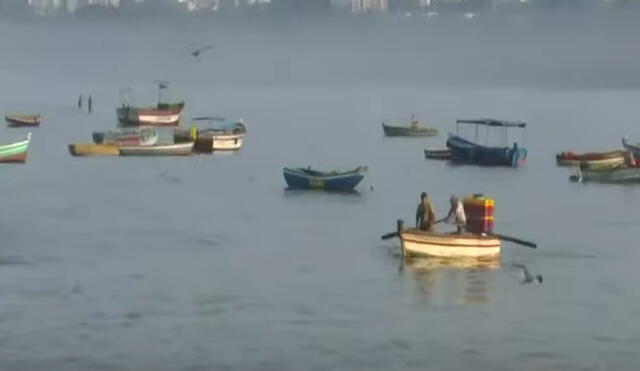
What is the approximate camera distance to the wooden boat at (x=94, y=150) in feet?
401

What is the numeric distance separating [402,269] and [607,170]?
131 feet

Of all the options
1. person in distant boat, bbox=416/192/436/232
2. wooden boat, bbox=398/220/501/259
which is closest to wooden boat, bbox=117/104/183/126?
wooden boat, bbox=398/220/501/259

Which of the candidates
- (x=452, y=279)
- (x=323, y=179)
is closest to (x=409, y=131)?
(x=323, y=179)

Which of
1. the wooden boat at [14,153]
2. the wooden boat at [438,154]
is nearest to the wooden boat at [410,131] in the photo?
the wooden boat at [438,154]

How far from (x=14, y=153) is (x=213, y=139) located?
A: 15950 millimetres

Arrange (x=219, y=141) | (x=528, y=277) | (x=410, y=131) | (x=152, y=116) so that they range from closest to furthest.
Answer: (x=528, y=277) → (x=219, y=141) → (x=152, y=116) → (x=410, y=131)

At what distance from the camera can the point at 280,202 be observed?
9312 cm

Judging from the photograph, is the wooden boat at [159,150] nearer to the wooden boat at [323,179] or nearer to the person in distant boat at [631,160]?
the wooden boat at [323,179]

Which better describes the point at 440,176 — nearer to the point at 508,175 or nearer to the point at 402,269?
the point at 508,175

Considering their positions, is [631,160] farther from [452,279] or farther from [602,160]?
[452,279]

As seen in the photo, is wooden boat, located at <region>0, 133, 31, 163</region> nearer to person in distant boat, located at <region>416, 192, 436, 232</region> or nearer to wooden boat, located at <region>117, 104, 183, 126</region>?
wooden boat, located at <region>117, 104, 183, 126</region>

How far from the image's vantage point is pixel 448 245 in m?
63.7

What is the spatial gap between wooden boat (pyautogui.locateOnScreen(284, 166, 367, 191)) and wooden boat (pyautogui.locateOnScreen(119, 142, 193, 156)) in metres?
24.0

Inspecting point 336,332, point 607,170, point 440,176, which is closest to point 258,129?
point 440,176
